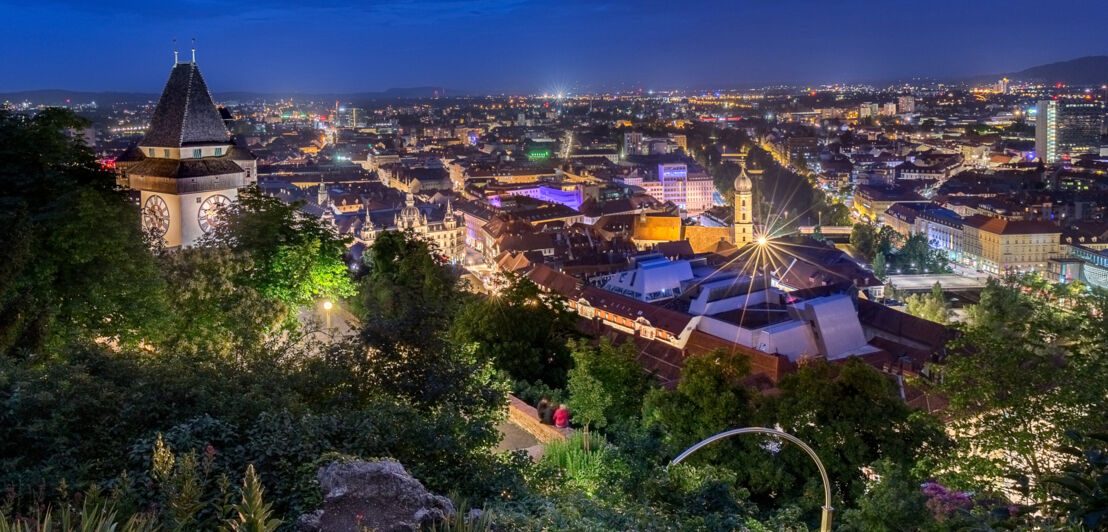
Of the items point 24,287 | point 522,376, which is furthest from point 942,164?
point 24,287

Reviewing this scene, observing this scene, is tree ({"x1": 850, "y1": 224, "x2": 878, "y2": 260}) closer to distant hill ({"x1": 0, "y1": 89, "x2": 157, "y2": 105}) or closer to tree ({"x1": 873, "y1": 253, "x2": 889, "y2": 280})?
tree ({"x1": 873, "y1": 253, "x2": 889, "y2": 280})

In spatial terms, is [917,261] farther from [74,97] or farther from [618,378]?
[74,97]

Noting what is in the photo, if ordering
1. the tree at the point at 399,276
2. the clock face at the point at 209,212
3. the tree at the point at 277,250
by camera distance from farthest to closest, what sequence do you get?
the tree at the point at 399,276 < the clock face at the point at 209,212 < the tree at the point at 277,250

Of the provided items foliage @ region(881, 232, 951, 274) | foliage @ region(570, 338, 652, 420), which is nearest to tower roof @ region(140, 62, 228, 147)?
foliage @ region(570, 338, 652, 420)

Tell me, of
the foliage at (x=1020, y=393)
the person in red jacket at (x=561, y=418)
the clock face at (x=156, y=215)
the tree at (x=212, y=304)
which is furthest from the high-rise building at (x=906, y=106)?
the tree at (x=212, y=304)

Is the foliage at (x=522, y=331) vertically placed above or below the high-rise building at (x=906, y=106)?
below

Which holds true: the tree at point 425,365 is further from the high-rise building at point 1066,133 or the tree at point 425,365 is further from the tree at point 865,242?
the high-rise building at point 1066,133

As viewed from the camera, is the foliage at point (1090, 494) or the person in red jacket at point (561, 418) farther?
the person in red jacket at point (561, 418)

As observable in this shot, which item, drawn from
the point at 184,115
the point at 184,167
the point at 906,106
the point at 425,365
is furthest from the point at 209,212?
the point at 906,106
